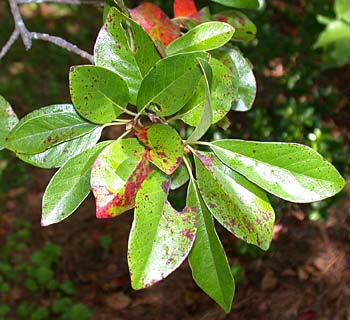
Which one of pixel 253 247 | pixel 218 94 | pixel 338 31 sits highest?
pixel 218 94

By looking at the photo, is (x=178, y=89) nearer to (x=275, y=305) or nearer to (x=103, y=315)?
(x=275, y=305)

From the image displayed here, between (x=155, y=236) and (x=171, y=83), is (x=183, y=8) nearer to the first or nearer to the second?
(x=171, y=83)

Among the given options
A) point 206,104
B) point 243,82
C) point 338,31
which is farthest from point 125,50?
point 338,31

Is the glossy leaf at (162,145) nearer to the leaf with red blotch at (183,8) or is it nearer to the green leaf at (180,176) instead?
the green leaf at (180,176)

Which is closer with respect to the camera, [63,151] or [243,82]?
[63,151]

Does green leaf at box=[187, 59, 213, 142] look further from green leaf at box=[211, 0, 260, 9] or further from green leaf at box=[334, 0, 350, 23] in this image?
green leaf at box=[334, 0, 350, 23]

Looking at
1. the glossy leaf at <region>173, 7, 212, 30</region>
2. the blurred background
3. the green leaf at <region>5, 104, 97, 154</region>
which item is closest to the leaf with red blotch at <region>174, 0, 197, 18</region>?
the glossy leaf at <region>173, 7, 212, 30</region>
